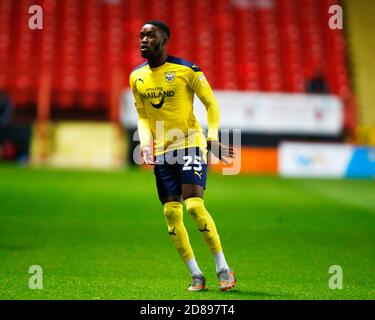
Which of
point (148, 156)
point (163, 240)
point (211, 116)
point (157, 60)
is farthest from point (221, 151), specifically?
point (163, 240)

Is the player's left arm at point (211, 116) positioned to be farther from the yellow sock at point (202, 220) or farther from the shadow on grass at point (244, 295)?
the shadow on grass at point (244, 295)

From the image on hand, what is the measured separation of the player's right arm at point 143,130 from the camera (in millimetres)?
→ 6609

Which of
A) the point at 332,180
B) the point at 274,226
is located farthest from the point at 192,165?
the point at 332,180

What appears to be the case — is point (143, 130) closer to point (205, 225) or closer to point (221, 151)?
point (221, 151)

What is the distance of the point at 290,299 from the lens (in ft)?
20.2

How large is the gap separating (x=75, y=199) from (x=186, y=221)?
123 inches

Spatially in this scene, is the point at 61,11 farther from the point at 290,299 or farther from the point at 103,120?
the point at 290,299

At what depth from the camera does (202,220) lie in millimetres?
6449
